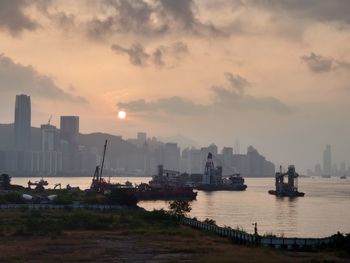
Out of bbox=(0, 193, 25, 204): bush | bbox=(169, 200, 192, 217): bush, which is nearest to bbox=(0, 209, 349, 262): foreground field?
bbox=(169, 200, 192, 217): bush

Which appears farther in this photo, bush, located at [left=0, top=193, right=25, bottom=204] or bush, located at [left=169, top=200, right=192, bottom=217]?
bush, located at [left=0, top=193, right=25, bottom=204]

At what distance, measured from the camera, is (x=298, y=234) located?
99375 millimetres

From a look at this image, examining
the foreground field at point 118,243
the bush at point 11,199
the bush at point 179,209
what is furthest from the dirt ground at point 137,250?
the bush at point 11,199

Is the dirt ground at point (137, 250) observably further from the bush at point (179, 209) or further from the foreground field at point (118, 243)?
the bush at point (179, 209)

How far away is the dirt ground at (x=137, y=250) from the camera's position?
50594 millimetres

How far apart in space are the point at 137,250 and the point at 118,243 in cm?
597

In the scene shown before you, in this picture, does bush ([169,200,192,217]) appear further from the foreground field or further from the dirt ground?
the dirt ground

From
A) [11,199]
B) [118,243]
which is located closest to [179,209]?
[118,243]

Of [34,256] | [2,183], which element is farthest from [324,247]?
[2,183]

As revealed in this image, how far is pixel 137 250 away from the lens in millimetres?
56312

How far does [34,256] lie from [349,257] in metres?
29.6

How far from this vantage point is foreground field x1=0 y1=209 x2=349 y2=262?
51344 millimetres

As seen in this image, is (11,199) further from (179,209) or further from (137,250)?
(137,250)

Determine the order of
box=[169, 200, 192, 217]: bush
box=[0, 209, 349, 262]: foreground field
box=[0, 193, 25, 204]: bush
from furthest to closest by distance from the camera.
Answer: box=[0, 193, 25, 204]: bush → box=[169, 200, 192, 217]: bush → box=[0, 209, 349, 262]: foreground field
